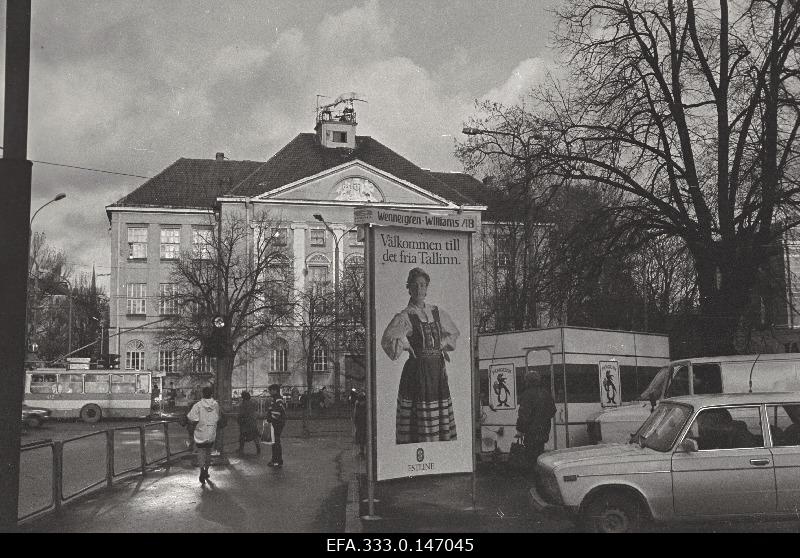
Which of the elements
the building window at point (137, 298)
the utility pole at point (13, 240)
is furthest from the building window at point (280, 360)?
the utility pole at point (13, 240)

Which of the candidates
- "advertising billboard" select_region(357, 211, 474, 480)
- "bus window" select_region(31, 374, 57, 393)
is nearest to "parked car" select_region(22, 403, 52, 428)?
"bus window" select_region(31, 374, 57, 393)

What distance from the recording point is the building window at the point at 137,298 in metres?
62.8

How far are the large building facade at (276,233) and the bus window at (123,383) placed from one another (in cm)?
1537

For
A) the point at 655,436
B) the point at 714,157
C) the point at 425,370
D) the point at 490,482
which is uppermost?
the point at 714,157

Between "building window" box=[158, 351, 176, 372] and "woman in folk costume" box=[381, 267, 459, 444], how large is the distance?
2101 inches

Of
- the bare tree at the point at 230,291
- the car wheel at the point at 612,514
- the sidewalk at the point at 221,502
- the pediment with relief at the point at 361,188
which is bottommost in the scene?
the sidewalk at the point at 221,502

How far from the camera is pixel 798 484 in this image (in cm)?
888

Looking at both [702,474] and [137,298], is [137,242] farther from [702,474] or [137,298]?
[702,474]

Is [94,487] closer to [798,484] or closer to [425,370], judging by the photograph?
[425,370]

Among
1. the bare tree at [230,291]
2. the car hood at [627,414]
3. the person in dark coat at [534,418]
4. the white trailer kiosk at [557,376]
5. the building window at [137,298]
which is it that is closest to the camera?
the person in dark coat at [534,418]

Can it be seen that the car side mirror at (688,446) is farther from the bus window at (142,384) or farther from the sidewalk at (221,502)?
the bus window at (142,384)

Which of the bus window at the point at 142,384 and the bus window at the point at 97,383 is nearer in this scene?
the bus window at the point at 97,383
